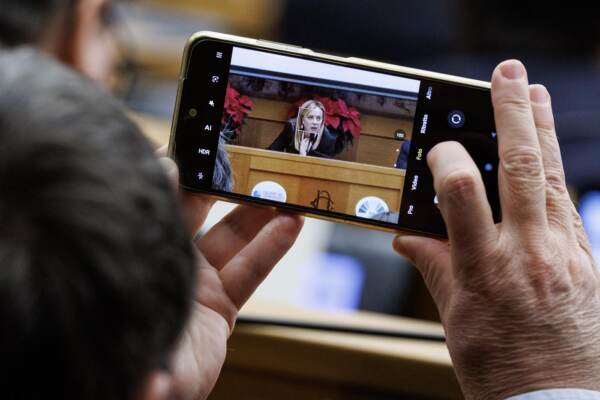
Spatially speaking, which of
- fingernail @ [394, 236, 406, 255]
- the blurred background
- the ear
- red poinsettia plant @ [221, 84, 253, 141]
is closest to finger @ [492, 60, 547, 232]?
fingernail @ [394, 236, 406, 255]

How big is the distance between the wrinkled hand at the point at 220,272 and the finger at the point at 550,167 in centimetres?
22

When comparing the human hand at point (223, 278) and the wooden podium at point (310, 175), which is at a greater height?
the wooden podium at point (310, 175)

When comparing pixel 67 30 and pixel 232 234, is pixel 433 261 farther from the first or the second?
pixel 67 30

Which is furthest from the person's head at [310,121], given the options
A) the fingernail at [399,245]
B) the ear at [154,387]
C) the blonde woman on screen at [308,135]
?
the ear at [154,387]

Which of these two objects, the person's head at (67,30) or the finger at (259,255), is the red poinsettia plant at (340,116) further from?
the person's head at (67,30)

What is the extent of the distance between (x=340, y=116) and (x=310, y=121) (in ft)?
0.09

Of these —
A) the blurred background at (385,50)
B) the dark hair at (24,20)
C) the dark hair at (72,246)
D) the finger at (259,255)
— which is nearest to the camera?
the dark hair at (72,246)

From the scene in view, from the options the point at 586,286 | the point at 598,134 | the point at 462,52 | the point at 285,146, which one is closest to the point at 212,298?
the point at 285,146

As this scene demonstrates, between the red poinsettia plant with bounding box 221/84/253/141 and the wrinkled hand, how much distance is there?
0.21ft

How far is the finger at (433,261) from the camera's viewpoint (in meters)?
0.68

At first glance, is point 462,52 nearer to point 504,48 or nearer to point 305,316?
point 504,48

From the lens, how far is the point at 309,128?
0.73 metres

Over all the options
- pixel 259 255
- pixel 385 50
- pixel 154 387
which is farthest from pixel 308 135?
pixel 385 50

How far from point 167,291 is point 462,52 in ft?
7.33
